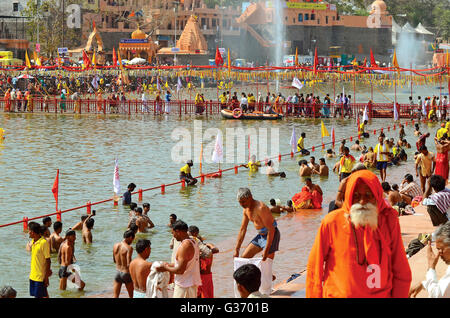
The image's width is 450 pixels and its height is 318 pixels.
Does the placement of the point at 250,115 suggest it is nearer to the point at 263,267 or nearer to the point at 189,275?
the point at 263,267

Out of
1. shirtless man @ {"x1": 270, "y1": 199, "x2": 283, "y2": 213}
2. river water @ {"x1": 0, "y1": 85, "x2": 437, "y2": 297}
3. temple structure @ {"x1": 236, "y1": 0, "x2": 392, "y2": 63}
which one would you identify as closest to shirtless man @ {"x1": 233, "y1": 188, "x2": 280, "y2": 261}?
river water @ {"x1": 0, "y1": 85, "x2": 437, "y2": 297}

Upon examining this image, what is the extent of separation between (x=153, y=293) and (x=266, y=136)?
26719mm

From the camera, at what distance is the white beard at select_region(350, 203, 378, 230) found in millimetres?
5527

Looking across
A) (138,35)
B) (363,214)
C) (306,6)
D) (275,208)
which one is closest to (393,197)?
(275,208)

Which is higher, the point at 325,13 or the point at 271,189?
the point at 325,13

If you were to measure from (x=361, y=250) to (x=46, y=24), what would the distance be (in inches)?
3326

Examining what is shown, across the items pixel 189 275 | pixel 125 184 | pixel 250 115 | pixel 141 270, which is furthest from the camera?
pixel 250 115

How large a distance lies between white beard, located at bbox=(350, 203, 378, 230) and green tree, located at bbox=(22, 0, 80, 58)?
8124cm

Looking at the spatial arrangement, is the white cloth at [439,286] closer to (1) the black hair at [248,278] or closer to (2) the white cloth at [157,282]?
(1) the black hair at [248,278]

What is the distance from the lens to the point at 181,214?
17969mm

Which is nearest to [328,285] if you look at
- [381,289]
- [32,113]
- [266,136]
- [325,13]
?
[381,289]

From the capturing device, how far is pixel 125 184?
882 inches

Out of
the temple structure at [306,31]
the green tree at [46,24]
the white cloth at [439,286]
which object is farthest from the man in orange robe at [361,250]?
the temple structure at [306,31]

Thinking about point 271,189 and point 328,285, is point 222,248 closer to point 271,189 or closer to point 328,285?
point 271,189
